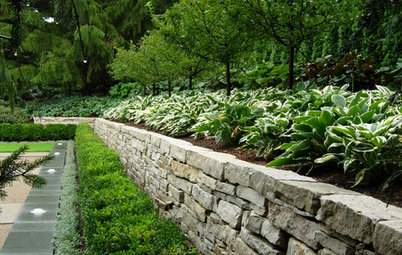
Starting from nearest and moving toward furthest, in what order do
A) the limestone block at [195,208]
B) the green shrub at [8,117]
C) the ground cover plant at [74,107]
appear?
the limestone block at [195,208], the green shrub at [8,117], the ground cover plant at [74,107]

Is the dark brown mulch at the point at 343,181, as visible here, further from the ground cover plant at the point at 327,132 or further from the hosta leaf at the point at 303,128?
the hosta leaf at the point at 303,128

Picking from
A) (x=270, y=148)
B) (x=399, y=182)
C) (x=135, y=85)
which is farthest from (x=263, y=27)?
(x=135, y=85)

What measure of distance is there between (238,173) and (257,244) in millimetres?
436

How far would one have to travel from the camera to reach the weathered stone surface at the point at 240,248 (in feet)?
5.86

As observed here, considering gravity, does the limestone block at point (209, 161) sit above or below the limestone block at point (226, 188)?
above

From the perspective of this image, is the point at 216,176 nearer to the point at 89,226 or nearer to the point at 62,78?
the point at 89,226

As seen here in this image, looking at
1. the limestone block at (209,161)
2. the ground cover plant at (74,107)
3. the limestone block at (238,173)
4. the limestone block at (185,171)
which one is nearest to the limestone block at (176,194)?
the limestone block at (185,171)

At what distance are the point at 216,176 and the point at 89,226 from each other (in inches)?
46.3

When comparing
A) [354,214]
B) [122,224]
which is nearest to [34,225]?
[122,224]

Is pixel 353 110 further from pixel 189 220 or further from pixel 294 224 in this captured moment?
pixel 189 220

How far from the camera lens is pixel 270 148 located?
7.66 ft

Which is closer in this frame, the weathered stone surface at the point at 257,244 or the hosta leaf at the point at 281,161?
the weathered stone surface at the point at 257,244

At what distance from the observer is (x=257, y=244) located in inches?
67.7

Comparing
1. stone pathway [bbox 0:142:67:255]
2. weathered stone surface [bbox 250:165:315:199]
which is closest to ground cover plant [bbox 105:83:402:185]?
weathered stone surface [bbox 250:165:315:199]
